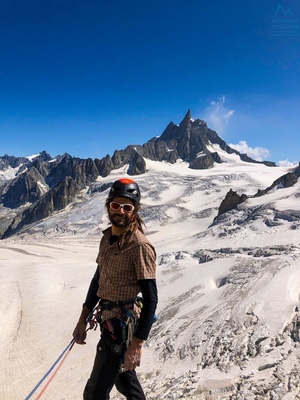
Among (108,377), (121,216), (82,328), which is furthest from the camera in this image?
(82,328)

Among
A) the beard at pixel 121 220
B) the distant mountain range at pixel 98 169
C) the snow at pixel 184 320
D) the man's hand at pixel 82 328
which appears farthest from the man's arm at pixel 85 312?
the distant mountain range at pixel 98 169

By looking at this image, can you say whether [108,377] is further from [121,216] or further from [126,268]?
[121,216]

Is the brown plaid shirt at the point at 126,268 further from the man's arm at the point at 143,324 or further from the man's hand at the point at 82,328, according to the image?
the man's hand at the point at 82,328

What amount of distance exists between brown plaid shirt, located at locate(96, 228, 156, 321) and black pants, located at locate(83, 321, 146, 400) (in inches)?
14.2

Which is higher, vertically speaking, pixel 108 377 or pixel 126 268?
pixel 126 268

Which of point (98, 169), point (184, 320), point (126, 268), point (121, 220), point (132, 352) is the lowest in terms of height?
point (184, 320)

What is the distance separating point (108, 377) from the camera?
345 centimetres

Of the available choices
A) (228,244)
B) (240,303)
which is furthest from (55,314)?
(228,244)

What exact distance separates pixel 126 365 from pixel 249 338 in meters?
5.28

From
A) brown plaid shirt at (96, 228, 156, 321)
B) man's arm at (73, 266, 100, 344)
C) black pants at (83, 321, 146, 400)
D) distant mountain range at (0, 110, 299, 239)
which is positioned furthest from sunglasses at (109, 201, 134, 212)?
distant mountain range at (0, 110, 299, 239)

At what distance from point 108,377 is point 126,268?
134cm

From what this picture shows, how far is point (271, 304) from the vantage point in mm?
8914

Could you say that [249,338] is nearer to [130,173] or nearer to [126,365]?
[126,365]

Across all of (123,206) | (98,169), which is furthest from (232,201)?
(98,169)
